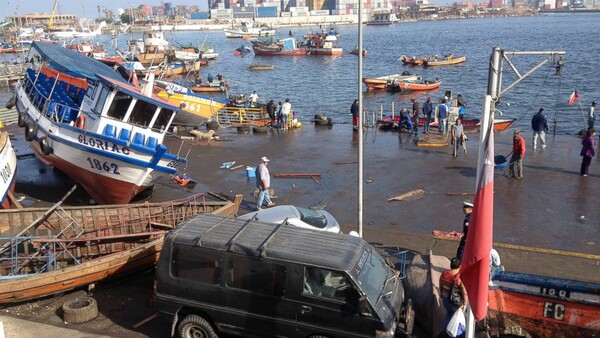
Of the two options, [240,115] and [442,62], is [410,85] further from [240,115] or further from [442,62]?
[442,62]

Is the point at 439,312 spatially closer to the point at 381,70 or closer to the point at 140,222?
the point at 140,222

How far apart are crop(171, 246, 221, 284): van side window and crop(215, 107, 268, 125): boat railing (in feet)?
68.5

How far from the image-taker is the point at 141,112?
667 inches

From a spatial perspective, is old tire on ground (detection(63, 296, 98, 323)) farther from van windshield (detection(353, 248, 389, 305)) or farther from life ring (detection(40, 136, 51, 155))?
life ring (detection(40, 136, 51, 155))

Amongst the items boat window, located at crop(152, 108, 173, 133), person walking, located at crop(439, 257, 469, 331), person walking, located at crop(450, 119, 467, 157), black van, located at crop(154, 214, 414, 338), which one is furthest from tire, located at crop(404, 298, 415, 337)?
person walking, located at crop(450, 119, 467, 157)

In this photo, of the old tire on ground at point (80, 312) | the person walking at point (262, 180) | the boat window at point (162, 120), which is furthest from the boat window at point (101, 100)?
the old tire on ground at point (80, 312)

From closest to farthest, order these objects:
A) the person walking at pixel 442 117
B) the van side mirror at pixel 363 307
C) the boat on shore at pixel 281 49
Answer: the van side mirror at pixel 363 307 → the person walking at pixel 442 117 → the boat on shore at pixel 281 49

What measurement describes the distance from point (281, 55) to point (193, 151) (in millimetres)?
71154

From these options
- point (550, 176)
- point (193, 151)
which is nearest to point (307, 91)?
point (193, 151)

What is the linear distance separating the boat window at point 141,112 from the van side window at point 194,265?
9.11 m

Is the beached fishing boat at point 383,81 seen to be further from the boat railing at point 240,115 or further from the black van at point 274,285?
the black van at point 274,285

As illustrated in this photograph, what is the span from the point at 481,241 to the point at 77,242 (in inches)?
361

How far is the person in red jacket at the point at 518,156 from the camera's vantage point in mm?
17719

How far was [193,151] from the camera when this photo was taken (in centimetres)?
2345
